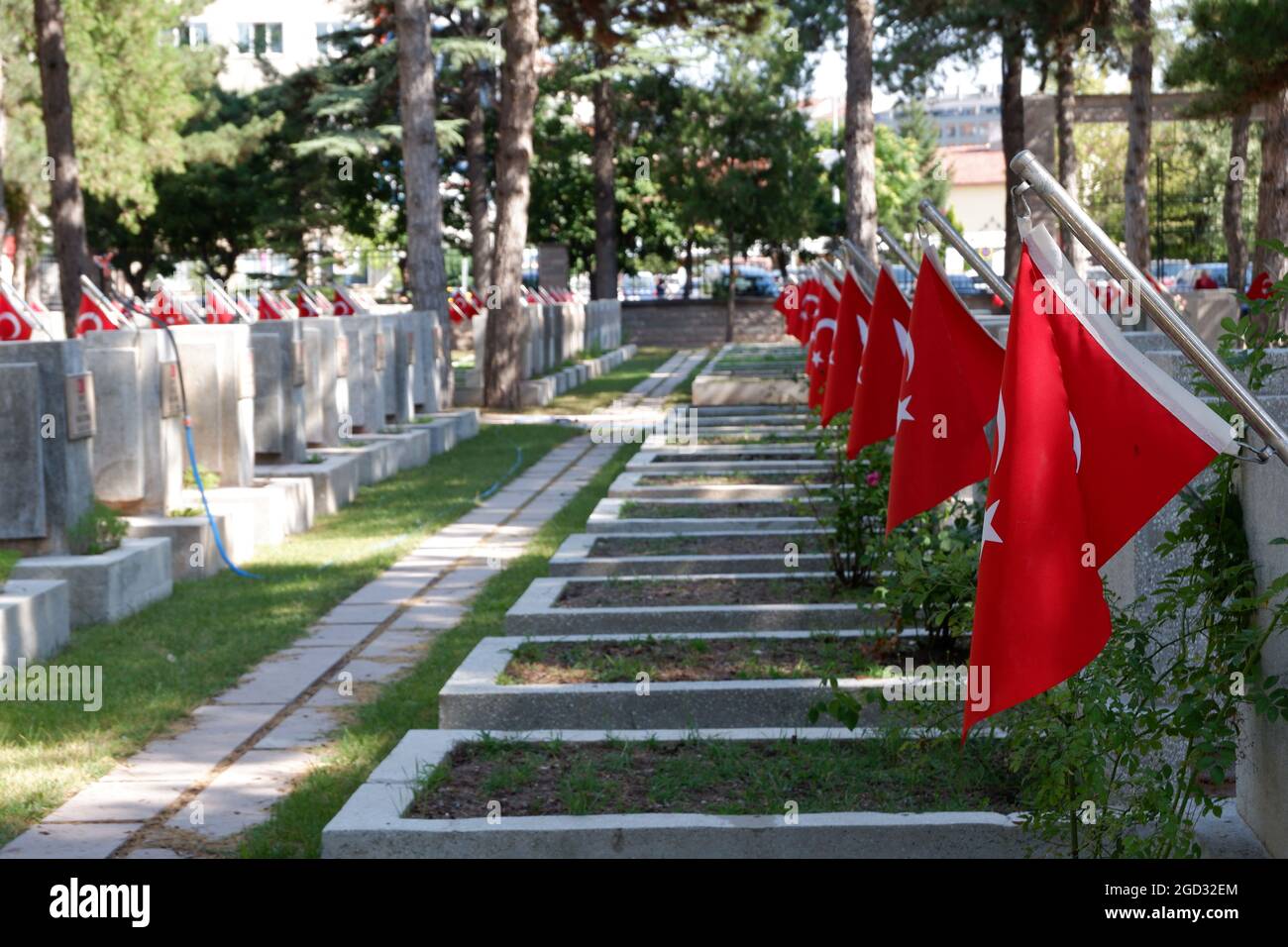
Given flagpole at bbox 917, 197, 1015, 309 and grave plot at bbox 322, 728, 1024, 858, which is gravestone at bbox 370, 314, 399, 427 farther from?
flagpole at bbox 917, 197, 1015, 309

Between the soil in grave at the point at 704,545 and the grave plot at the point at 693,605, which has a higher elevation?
the soil in grave at the point at 704,545

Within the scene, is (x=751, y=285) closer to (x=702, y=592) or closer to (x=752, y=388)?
(x=752, y=388)

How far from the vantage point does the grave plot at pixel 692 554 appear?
31.7 feet

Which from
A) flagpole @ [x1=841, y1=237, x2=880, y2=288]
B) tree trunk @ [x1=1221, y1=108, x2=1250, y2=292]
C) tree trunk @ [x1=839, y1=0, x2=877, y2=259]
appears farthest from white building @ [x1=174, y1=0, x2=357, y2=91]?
flagpole @ [x1=841, y1=237, x2=880, y2=288]

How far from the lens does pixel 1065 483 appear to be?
3.90 m

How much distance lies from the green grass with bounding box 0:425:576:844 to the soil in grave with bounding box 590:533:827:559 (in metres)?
1.74

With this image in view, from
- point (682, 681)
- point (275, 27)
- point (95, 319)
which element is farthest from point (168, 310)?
point (275, 27)

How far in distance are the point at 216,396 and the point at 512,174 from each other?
11.9 meters

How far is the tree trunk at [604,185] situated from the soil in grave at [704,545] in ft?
111

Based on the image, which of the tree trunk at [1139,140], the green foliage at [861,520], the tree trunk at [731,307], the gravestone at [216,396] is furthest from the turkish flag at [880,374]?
the tree trunk at [731,307]

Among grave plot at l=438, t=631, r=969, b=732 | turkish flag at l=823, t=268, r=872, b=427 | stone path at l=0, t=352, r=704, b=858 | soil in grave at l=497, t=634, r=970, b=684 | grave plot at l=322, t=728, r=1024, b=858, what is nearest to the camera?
grave plot at l=322, t=728, r=1024, b=858

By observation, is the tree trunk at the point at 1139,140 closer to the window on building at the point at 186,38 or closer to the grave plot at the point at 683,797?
the grave plot at the point at 683,797

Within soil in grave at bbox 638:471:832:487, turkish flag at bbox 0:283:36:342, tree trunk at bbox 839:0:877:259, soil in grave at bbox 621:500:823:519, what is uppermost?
tree trunk at bbox 839:0:877:259

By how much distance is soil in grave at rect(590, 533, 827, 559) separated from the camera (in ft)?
33.6
